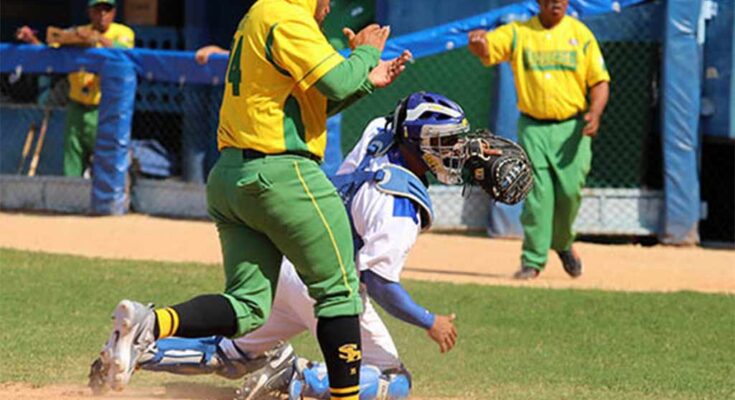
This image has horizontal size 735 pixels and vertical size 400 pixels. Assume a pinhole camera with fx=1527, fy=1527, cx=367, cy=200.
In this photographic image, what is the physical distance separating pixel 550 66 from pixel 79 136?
5.39 meters

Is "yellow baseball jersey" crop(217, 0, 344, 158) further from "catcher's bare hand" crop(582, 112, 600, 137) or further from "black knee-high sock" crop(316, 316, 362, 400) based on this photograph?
"catcher's bare hand" crop(582, 112, 600, 137)

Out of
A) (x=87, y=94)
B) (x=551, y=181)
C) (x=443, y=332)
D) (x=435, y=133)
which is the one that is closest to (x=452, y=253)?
(x=551, y=181)

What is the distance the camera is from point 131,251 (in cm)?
1166

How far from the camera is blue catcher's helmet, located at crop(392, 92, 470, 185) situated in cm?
605

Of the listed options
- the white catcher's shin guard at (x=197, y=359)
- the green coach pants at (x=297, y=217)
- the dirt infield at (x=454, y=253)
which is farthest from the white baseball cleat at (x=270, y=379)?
the dirt infield at (x=454, y=253)

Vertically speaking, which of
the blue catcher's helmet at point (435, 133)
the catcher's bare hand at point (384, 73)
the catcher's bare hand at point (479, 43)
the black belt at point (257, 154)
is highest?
the catcher's bare hand at point (384, 73)

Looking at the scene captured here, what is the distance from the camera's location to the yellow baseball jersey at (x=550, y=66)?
415 inches

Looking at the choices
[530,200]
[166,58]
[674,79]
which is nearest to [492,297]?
[530,200]

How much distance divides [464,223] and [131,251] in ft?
10.5

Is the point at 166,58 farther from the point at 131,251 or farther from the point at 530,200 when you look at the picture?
the point at 530,200

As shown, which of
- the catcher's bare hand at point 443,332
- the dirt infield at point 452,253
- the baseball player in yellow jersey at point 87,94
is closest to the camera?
the catcher's bare hand at point 443,332

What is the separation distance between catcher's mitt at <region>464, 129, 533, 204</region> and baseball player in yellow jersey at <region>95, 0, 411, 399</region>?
900 millimetres

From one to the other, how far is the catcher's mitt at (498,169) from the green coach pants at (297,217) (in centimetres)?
102

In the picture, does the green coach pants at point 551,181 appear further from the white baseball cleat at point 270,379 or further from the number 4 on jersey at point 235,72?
the number 4 on jersey at point 235,72
